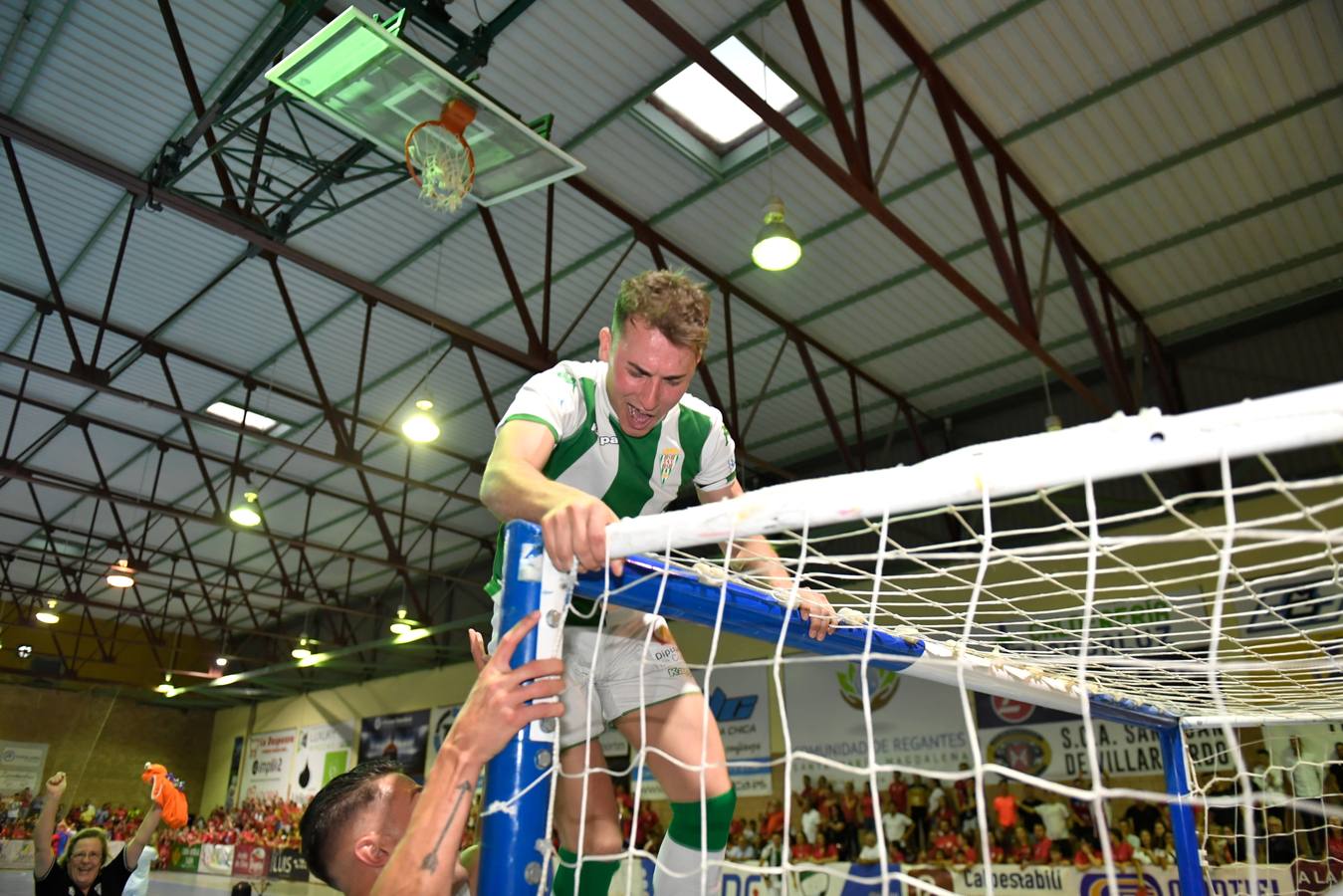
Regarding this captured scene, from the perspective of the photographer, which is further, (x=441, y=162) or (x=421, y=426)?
(x=421, y=426)

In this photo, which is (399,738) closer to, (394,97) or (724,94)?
(724,94)

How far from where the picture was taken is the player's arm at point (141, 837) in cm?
575

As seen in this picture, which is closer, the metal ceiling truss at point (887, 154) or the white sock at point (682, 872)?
the white sock at point (682, 872)

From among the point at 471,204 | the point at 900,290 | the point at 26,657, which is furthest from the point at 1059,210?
the point at 26,657

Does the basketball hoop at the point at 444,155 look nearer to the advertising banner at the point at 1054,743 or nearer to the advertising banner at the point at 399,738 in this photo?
the advertising banner at the point at 1054,743

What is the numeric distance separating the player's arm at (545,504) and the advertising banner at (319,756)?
25.7m

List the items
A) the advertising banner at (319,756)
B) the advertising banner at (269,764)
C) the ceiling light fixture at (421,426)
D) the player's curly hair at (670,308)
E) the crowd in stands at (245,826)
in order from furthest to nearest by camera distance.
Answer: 1. the advertising banner at (269,764)
2. the advertising banner at (319,756)
3. the crowd in stands at (245,826)
4. the ceiling light fixture at (421,426)
5. the player's curly hair at (670,308)

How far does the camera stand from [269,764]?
28.9 m

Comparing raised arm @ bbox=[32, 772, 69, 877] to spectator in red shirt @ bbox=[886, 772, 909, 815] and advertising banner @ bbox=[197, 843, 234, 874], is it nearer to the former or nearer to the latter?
spectator in red shirt @ bbox=[886, 772, 909, 815]

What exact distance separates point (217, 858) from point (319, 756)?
3.76 m

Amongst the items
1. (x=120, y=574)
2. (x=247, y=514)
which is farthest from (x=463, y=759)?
(x=120, y=574)

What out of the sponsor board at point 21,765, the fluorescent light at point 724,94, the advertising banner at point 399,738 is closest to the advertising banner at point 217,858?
the advertising banner at point 399,738

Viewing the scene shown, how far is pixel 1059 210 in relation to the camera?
10383 millimetres

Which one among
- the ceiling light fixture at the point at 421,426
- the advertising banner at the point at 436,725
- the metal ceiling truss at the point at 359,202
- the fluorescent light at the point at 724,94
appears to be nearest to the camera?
the metal ceiling truss at the point at 359,202
